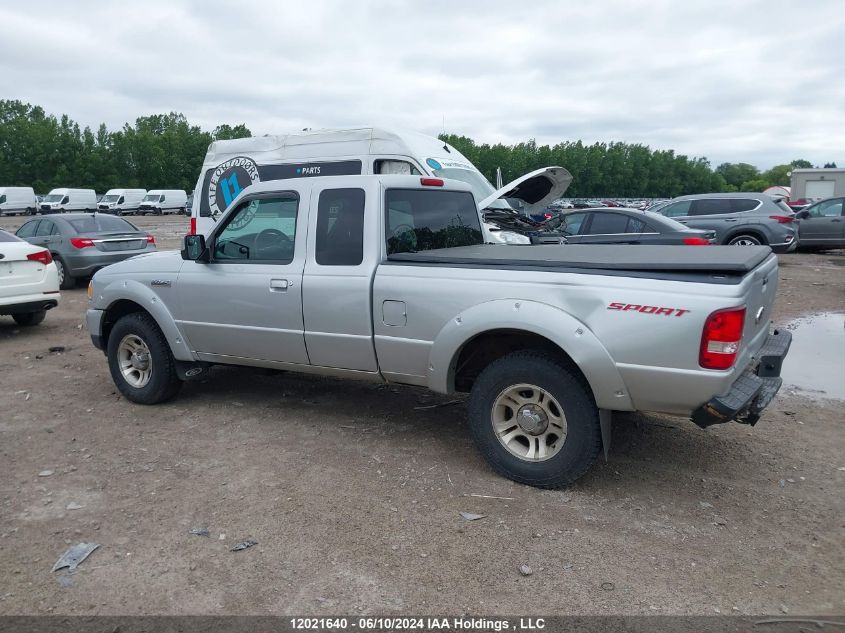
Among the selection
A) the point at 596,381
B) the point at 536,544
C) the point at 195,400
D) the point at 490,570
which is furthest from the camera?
the point at 195,400

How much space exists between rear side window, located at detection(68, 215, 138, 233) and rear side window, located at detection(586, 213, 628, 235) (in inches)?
353

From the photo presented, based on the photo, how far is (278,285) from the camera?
5.02m

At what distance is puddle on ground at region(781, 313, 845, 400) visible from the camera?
6.28 metres

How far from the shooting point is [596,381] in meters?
3.80

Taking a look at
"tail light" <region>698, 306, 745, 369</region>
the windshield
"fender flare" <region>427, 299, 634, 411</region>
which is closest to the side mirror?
"fender flare" <region>427, 299, 634, 411</region>

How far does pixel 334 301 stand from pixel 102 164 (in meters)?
78.6

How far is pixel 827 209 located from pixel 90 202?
47.5 m

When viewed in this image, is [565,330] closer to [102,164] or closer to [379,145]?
[379,145]

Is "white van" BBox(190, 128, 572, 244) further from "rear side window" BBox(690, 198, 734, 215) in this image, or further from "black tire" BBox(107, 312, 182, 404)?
"rear side window" BBox(690, 198, 734, 215)

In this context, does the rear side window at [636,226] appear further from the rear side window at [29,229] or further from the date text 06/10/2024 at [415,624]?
the rear side window at [29,229]

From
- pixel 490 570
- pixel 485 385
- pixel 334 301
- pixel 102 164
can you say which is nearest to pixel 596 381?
pixel 485 385

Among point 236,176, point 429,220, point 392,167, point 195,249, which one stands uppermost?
point 392,167

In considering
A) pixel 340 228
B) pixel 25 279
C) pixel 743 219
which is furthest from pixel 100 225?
pixel 743 219

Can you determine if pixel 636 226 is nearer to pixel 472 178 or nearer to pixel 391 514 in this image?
pixel 472 178
